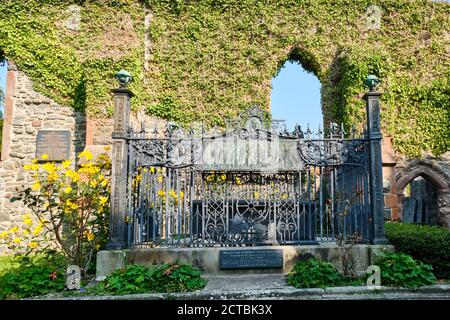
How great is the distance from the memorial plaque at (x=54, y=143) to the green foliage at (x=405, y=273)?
28.9 ft

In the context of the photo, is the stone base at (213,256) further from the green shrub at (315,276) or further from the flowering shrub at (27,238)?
the flowering shrub at (27,238)

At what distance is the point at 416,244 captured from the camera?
17.6 feet

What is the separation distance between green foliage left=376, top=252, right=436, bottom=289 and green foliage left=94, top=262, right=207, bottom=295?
265 centimetres

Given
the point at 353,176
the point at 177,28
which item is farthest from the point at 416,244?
the point at 177,28

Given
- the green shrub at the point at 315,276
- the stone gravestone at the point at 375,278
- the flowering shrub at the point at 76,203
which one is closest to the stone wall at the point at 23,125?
the flowering shrub at the point at 76,203

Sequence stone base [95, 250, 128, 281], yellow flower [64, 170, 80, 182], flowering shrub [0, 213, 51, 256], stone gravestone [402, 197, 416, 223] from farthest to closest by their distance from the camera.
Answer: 1. stone gravestone [402, 197, 416, 223]
2. yellow flower [64, 170, 80, 182]
3. stone base [95, 250, 128, 281]
4. flowering shrub [0, 213, 51, 256]

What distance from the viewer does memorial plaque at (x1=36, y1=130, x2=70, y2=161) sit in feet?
32.4

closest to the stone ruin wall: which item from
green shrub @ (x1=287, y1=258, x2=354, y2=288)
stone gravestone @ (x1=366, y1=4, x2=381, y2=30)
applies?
green shrub @ (x1=287, y1=258, x2=354, y2=288)

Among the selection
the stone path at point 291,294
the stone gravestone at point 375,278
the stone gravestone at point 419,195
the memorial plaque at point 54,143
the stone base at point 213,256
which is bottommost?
the stone path at point 291,294

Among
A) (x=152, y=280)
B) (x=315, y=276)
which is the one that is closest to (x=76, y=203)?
(x=152, y=280)

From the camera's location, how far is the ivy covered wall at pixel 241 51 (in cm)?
1020

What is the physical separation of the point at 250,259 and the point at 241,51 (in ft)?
25.2

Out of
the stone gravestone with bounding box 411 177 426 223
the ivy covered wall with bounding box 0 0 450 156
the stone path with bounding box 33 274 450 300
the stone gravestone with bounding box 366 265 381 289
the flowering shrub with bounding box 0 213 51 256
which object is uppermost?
the ivy covered wall with bounding box 0 0 450 156

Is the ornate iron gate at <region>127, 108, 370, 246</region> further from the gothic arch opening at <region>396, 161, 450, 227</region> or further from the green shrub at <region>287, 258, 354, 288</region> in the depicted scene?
the gothic arch opening at <region>396, 161, 450, 227</region>
